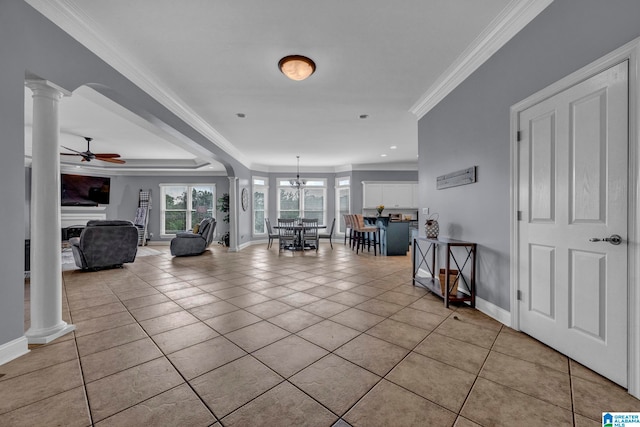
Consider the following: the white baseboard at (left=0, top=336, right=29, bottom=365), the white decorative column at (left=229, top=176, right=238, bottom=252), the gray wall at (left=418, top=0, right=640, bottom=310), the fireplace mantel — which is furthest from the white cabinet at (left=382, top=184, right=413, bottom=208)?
the fireplace mantel

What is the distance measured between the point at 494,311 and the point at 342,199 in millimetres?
7068

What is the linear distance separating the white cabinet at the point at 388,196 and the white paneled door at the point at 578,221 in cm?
666

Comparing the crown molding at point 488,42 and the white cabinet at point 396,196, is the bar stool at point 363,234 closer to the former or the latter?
the white cabinet at point 396,196

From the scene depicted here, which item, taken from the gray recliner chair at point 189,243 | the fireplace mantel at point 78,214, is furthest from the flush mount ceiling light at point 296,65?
the fireplace mantel at point 78,214

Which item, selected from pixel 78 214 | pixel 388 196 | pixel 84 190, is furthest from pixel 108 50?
pixel 78 214

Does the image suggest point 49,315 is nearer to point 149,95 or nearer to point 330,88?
point 149,95

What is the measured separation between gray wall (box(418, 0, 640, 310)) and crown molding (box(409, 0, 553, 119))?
0.20ft

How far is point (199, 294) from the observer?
344 centimetres

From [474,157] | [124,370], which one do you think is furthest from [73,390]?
[474,157]

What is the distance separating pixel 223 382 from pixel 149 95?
11.3 feet

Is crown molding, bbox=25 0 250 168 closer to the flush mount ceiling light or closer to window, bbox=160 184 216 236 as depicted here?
the flush mount ceiling light

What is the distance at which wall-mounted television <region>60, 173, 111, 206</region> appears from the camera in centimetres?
830

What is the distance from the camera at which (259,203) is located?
9.31m

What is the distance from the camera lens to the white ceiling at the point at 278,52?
2.18m
